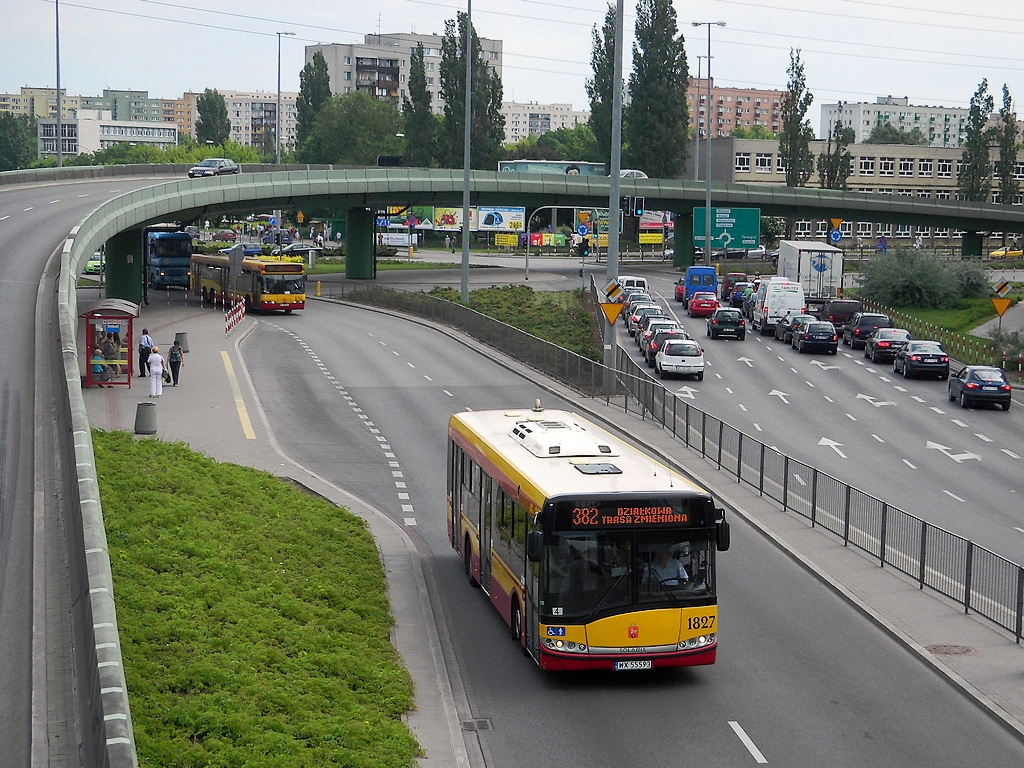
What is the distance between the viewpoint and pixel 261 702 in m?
12.4

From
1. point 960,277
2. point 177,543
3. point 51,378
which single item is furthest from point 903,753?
point 960,277

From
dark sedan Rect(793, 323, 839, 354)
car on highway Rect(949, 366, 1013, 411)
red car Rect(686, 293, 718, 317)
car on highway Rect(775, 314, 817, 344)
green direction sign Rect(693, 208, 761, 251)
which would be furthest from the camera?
green direction sign Rect(693, 208, 761, 251)

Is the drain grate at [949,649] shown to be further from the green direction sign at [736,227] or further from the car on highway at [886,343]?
the green direction sign at [736,227]

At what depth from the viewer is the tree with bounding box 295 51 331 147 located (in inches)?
5965

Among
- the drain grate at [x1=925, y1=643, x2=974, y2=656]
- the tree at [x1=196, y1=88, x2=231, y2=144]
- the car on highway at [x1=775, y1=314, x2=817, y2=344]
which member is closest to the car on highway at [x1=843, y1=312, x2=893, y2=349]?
the car on highway at [x1=775, y1=314, x2=817, y2=344]

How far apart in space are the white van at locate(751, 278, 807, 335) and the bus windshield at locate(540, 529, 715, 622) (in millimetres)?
44813

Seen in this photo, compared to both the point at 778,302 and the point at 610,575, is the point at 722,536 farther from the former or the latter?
the point at 778,302

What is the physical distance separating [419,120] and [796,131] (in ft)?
112

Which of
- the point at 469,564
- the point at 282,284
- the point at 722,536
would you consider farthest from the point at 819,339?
the point at 722,536

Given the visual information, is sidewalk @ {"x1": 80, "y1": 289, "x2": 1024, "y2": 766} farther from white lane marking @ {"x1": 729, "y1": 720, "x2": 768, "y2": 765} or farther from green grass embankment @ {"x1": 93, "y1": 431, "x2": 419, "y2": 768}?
white lane marking @ {"x1": 729, "y1": 720, "x2": 768, "y2": 765}

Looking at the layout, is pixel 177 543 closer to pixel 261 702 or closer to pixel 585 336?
pixel 261 702

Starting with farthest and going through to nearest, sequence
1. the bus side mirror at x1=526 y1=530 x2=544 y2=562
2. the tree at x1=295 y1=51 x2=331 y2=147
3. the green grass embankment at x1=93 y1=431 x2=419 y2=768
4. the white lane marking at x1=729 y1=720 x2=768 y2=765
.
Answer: the tree at x1=295 y1=51 x2=331 y2=147 < the bus side mirror at x1=526 y1=530 x2=544 y2=562 < the white lane marking at x1=729 y1=720 x2=768 y2=765 < the green grass embankment at x1=93 y1=431 x2=419 y2=768

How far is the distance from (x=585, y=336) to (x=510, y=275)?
37.1 meters

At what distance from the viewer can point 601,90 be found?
12100 centimetres
